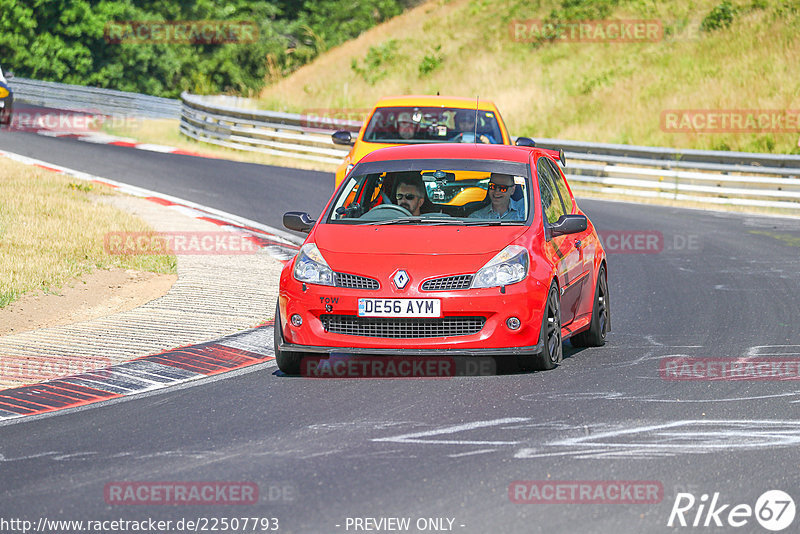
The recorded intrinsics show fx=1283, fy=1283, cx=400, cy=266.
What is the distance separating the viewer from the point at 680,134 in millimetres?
Result: 31859

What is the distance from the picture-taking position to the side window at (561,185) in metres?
10.5

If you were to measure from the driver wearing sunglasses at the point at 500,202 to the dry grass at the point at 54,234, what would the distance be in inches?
182

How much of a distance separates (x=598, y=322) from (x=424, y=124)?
7356 millimetres

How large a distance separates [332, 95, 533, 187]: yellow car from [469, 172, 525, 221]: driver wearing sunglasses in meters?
6.55

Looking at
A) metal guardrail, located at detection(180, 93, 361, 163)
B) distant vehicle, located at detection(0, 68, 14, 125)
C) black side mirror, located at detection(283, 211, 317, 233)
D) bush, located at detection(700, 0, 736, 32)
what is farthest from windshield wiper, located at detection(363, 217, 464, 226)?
bush, located at detection(700, 0, 736, 32)

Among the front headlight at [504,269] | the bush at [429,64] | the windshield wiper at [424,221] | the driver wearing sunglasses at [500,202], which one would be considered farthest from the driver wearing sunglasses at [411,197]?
the bush at [429,64]

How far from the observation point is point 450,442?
6.88 metres

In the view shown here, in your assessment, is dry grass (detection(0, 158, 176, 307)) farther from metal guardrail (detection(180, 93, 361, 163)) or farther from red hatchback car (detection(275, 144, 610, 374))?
metal guardrail (detection(180, 93, 361, 163))

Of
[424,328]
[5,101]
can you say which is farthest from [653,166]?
[424,328]

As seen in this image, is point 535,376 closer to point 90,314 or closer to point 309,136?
point 90,314

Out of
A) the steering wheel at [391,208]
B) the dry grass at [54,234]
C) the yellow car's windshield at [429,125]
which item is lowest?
the dry grass at [54,234]

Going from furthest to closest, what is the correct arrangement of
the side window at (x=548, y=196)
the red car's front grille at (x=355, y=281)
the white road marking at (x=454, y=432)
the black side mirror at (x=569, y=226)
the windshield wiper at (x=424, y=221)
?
the side window at (x=548, y=196), the windshield wiper at (x=424, y=221), the black side mirror at (x=569, y=226), the red car's front grille at (x=355, y=281), the white road marking at (x=454, y=432)

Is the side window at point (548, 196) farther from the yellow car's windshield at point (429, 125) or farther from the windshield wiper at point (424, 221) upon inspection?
the yellow car's windshield at point (429, 125)

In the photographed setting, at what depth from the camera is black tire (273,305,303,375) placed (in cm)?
884
